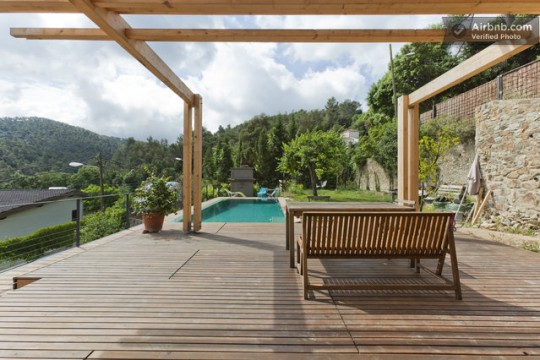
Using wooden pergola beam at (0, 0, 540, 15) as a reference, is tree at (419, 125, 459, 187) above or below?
below

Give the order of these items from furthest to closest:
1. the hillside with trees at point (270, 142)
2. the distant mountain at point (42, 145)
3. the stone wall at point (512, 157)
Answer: the distant mountain at point (42, 145) → the hillside with trees at point (270, 142) → the stone wall at point (512, 157)

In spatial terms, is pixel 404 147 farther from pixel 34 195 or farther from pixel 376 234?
pixel 34 195

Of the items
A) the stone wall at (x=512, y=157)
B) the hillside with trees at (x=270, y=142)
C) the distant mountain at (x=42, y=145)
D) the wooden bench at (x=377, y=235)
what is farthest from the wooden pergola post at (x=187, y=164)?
the distant mountain at (x=42, y=145)

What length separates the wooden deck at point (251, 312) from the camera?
1713mm

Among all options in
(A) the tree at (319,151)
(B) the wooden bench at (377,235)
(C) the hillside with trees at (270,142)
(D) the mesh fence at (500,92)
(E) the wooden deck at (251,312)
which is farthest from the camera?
(C) the hillside with trees at (270,142)

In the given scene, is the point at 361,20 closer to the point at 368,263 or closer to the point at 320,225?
the point at 320,225

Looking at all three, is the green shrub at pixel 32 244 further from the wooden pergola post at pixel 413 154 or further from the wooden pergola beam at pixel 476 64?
the wooden pergola beam at pixel 476 64

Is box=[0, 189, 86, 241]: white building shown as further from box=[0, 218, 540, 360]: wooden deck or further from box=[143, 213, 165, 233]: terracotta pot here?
box=[0, 218, 540, 360]: wooden deck

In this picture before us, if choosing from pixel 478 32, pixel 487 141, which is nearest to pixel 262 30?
pixel 478 32

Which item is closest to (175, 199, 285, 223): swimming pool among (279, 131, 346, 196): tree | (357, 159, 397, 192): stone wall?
(279, 131, 346, 196): tree

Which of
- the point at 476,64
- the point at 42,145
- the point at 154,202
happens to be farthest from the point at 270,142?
the point at 42,145

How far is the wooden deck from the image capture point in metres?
1.71

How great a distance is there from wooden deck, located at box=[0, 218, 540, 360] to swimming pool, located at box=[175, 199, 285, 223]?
18.8 ft

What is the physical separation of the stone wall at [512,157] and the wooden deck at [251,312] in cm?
272
